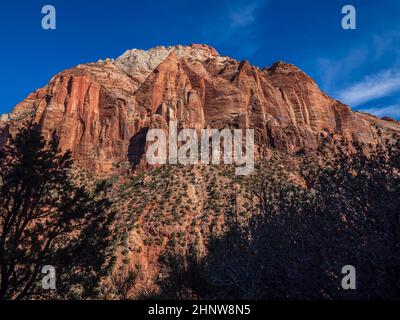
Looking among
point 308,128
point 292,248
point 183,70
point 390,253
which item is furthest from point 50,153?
point 183,70

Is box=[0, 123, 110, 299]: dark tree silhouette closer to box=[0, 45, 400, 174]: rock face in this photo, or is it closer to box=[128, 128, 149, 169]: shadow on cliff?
box=[128, 128, 149, 169]: shadow on cliff

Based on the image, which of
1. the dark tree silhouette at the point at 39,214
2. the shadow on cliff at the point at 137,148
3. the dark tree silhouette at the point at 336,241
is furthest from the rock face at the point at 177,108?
the dark tree silhouette at the point at 336,241

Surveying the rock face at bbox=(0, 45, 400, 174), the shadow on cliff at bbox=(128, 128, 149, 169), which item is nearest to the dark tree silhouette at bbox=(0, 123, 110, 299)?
the shadow on cliff at bbox=(128, 128, 149, 169)

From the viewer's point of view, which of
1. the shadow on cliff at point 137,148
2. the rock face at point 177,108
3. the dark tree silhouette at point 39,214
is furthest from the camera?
the rock face at point 177,108

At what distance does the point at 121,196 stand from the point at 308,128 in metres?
41.9

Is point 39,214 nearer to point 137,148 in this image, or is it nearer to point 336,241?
point 336,241

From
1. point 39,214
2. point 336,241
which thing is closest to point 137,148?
point 39,214

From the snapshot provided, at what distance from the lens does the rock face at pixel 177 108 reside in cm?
6450

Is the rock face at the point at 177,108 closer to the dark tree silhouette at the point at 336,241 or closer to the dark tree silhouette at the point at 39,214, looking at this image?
the dark tree silhouette at the point at 39,214

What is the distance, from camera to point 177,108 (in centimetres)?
6781

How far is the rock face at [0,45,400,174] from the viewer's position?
64500 millimetres

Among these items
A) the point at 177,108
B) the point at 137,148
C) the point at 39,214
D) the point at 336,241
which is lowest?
the point at 336,241

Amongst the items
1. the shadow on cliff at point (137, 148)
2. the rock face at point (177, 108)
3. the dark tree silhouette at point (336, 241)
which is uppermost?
the rock face at point (177, 108)
